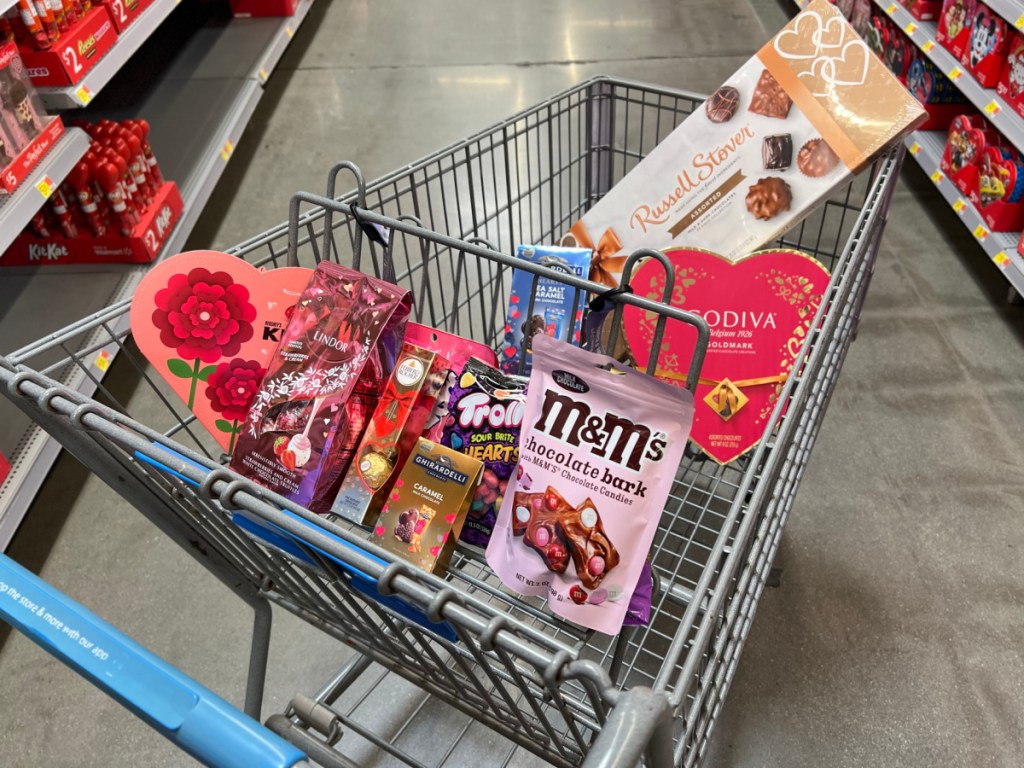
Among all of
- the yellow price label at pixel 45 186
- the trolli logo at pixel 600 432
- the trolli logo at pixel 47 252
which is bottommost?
the trolli logo at pixel 47 252

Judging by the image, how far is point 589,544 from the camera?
2.92 feet

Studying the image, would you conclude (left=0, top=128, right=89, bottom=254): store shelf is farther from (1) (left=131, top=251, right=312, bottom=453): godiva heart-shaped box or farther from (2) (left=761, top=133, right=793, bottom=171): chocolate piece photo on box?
(2) (left=761, top=133, right=793, bottom=171): chocolate piece photo on box

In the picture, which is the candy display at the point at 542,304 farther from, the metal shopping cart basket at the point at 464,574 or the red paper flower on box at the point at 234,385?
the red paper flower on box at the point at 234,385

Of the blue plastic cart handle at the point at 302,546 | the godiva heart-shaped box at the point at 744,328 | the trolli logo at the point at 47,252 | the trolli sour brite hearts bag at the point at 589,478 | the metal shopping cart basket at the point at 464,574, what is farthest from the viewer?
the trolli logo at the point at 47,252

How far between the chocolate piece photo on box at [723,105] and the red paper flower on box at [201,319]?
0.85 meters

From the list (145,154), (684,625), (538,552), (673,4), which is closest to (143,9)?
(145,154)

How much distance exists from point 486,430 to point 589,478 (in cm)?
18

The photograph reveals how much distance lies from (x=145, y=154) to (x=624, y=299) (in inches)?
87.9

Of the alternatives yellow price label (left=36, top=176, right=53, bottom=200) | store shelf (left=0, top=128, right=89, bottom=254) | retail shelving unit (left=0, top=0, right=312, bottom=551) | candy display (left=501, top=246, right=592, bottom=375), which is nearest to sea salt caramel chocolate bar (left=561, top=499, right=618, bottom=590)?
candy display (left=501, top=246, right=592, bottom=375)

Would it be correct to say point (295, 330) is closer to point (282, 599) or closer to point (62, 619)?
point (282, 599)

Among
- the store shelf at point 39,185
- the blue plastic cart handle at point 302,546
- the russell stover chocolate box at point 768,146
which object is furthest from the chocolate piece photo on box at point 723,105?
the store shelf at point 39,185

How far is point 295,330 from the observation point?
3.39ft

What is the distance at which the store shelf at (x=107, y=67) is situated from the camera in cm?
214

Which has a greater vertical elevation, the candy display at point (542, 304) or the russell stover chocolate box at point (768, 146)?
the russell stover chocolate box at point (768, 146)
